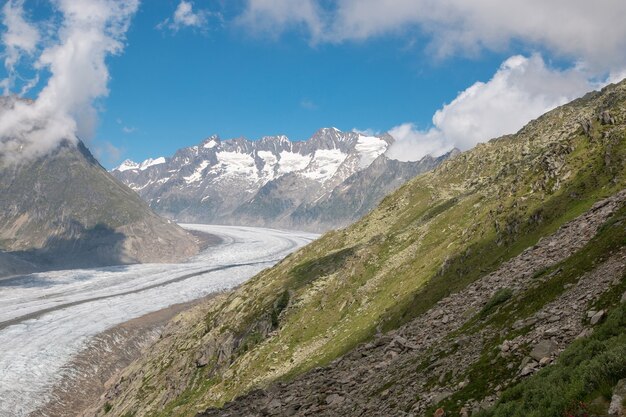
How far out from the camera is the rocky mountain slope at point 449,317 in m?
19.0

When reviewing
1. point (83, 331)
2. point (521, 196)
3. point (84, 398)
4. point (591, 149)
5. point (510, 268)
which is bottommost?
point (84, 398)

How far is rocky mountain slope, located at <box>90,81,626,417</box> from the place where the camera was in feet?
62.2

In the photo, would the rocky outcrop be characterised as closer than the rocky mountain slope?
No

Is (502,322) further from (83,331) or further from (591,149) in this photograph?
(83,331)

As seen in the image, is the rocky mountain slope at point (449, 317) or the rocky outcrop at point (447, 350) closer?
the rocky mountain slope at point (449, 317)

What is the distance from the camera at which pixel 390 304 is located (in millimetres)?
46812

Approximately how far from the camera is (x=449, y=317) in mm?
33219

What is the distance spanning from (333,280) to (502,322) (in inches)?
1485

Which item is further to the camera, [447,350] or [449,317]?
[449,317]

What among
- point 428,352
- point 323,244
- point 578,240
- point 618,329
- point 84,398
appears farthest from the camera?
point 84,398

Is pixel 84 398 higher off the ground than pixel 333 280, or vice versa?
pixel 333 280

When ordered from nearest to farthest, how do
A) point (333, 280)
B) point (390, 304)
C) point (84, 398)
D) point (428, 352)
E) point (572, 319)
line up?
point (572, 319)
point (428, 352)
point (390, 304)
point (333, 280)
point (84, 398)

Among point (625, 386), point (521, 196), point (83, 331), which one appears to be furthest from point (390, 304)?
point (83, 331)

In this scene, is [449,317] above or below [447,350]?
above
